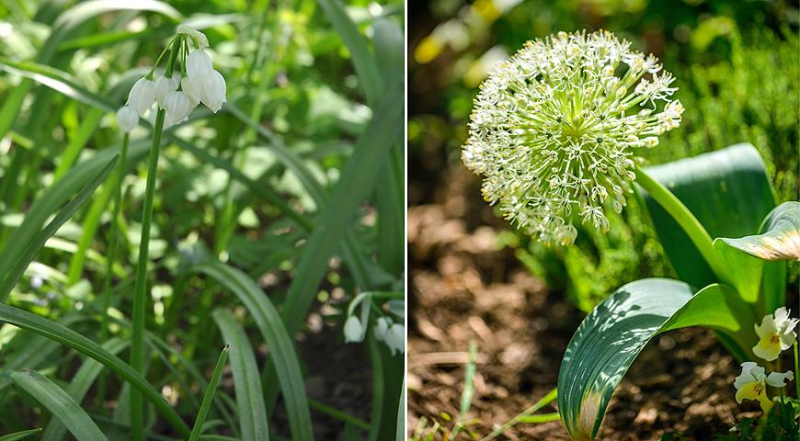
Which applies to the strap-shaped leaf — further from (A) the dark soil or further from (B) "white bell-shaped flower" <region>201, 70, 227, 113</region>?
(B) "white bell-shaped flower" <region>201, 70, 227, 113</region>

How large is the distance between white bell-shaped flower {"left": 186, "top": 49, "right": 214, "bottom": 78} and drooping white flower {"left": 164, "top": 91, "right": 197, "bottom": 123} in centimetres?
3

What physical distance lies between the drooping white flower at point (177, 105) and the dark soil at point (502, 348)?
66cm

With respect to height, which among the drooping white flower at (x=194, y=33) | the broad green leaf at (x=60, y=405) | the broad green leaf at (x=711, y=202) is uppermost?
the drooping white flower at (x=194, y=33)

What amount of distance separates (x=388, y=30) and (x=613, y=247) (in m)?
0.58

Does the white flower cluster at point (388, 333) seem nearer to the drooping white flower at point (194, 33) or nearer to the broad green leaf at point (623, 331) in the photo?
the broad green leaf at point (623, 331)

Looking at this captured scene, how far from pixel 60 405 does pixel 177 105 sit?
1.22 feet

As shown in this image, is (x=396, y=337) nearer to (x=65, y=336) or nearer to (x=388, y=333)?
(x=388, y=333)

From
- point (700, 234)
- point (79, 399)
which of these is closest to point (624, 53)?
point (700, 234)

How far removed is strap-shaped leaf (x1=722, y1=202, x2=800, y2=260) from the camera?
896 mm

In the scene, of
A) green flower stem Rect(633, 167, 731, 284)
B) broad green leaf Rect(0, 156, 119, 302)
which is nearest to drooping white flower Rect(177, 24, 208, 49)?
broad green leaf Rect(0, 156, 119, 302)

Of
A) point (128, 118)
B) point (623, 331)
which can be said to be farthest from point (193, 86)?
point (623, 331)

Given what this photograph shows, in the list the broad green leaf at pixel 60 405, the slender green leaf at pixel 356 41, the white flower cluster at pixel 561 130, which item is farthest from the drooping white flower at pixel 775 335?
the broad green leaf at pixel 60 405

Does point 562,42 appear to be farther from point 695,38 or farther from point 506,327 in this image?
point 695,38

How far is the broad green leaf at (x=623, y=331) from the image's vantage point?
2.98 feet
